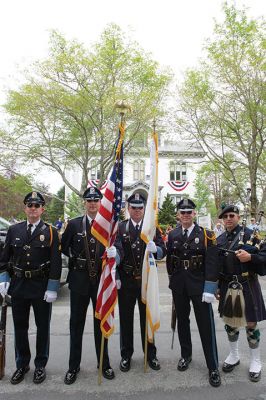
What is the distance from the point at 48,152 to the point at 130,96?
223 inches

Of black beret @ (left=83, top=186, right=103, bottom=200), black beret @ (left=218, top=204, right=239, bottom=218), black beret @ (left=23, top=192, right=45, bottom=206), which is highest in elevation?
black beret @ (left=83, top=186, right=103, bottom=200)

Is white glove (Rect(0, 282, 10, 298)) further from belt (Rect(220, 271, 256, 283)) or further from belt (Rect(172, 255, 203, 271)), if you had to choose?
belt (Rect(220, 271, 256, 283))

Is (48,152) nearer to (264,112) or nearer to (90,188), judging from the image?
(264,112)

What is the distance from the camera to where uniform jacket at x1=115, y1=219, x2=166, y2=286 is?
430 cm

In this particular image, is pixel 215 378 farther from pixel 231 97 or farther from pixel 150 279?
pixel 231 97

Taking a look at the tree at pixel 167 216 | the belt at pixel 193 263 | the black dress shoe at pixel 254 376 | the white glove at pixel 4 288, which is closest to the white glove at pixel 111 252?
the belt at pixel 193 263

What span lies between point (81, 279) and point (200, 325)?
4.97ft

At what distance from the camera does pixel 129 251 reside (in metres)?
4.38

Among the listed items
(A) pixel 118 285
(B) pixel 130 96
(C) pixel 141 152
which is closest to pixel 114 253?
(A) pixel 118 285

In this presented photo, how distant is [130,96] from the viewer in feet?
56.0

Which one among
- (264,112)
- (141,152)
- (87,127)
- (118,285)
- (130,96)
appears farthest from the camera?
(141,152)

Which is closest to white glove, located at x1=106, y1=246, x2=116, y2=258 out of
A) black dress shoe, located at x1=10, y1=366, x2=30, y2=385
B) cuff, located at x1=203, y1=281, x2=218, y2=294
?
cuff, located at x1=203, y1=281, x2=218, y2=294

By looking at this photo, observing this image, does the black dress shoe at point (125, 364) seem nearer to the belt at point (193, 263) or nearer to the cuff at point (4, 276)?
the belt at point (193, 263)

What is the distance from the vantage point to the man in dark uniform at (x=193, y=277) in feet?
12.8
